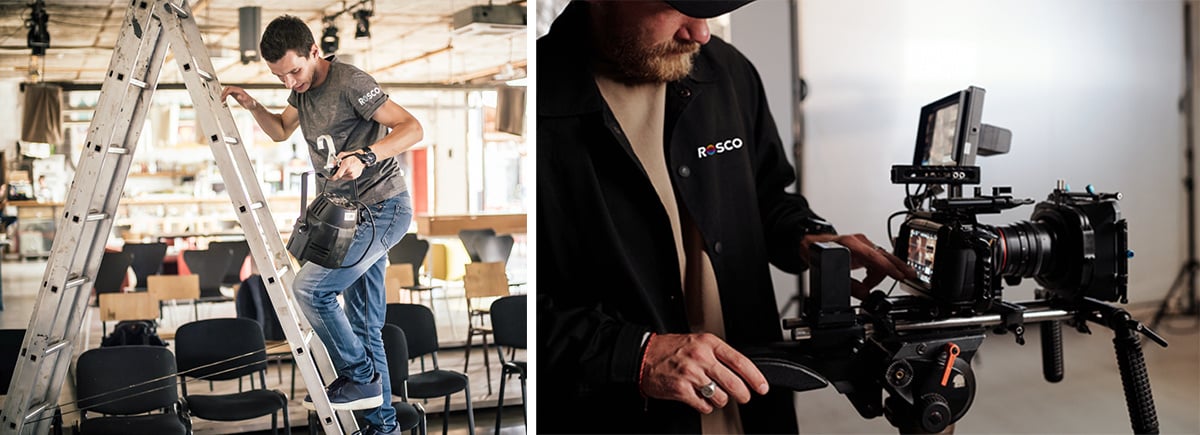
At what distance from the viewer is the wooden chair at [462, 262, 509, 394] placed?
1825 millimetres

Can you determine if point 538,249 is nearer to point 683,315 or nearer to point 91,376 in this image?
point 683,315

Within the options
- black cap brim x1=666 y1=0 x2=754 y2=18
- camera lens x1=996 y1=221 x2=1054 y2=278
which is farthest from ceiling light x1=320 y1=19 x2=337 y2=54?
camera lens x1=996 y1=221 x2=1054 y2=278

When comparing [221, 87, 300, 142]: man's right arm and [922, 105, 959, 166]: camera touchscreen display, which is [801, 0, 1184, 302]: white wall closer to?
[922, 105, 959, 166]: camera touchscreen display

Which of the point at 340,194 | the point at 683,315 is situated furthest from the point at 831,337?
the point at 340,194

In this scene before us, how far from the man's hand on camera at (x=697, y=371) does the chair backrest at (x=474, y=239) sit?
1.51ft

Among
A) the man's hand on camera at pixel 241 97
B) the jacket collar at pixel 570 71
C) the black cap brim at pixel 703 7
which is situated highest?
the black cap brim at pixel 703 7

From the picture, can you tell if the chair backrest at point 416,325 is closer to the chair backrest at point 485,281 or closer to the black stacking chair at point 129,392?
the chair backrest at point 485,281

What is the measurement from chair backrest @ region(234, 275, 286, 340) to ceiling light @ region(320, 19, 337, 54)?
0.51 meters

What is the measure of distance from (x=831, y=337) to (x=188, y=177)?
1.40 metres

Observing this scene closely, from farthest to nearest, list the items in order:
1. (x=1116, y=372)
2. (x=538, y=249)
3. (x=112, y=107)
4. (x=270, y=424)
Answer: (x=1116, y=372)
(x=538, y=249)
(x=270, y=424)
(x=112, y=107)

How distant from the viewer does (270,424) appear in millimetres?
1702

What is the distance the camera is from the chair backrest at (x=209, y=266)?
165 cm

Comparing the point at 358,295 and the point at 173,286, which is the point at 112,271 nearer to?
the point at 173,286

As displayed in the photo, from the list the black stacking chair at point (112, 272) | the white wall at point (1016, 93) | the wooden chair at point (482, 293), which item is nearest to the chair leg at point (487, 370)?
the wooden chair at point (482, 293)
